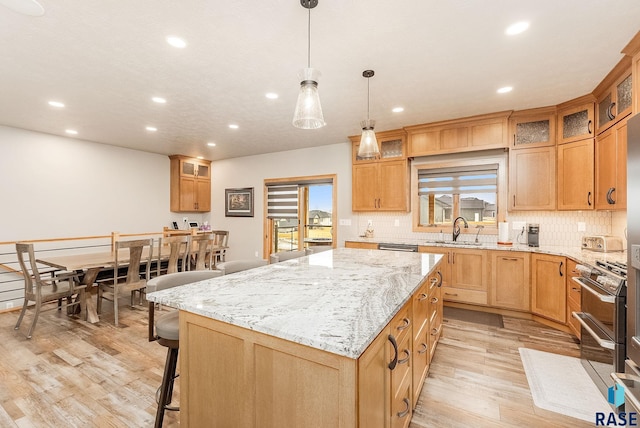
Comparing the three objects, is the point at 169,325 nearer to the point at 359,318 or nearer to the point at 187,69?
the point at 359,318

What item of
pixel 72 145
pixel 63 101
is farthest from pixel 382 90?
pixel 72 145

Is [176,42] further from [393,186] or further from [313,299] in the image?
[393,186]

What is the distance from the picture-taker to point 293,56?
2494mm

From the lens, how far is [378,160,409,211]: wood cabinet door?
4.65m

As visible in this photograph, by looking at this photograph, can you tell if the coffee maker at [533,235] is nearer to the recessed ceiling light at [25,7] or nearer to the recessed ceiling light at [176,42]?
the recessed ceiling light at [176,42]

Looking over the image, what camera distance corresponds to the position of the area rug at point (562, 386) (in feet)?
6.54

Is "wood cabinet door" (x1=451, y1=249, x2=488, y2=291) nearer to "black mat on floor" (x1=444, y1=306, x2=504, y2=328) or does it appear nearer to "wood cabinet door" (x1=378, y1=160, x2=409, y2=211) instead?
"black mat on floor" (x1=444, y1=306, x2=504, y2=328)

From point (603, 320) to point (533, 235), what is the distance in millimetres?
1924

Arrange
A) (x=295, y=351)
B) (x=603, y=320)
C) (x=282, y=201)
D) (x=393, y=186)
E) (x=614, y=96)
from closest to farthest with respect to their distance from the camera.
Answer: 1. (x=295, y=351)
2. (x=603, y=320)
3. (x=614, y=96)
4. (x=393, y=186)
5. (x=282, y=201)

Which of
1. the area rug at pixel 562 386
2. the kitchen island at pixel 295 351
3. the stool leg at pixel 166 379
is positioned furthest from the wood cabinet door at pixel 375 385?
the area rug at pixel 562 386

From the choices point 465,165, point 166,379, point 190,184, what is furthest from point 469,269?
point 190,184

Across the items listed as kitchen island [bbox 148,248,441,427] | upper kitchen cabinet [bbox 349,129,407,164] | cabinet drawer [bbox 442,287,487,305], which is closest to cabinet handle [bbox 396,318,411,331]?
kitchen island [bbox 148,248,441,427]

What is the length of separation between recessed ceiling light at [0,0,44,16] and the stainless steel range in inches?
168

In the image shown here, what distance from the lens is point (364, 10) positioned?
192cm
